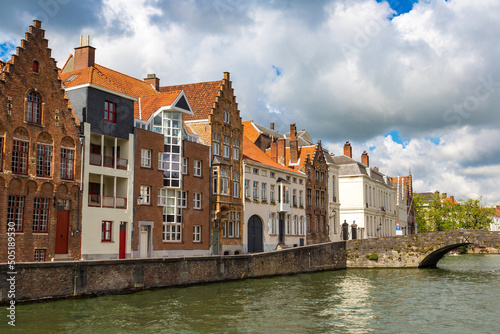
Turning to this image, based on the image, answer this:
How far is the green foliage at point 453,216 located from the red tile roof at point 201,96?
68503 mm

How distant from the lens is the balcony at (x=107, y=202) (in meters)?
31.4

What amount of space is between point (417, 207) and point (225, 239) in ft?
238

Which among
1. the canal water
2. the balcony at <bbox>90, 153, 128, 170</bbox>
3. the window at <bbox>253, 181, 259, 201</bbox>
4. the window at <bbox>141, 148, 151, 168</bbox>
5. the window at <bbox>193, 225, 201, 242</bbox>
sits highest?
the window at <bbox>141, 148, 151, 168</bbox>

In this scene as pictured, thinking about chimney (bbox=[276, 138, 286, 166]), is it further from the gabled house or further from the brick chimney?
the brick chimney

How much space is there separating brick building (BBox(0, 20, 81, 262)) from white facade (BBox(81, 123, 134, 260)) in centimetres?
71

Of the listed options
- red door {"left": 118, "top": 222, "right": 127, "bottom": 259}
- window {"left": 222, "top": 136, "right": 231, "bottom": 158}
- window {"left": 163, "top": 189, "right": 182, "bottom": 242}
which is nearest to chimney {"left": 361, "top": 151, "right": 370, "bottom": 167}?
window {"left": 222, "top": 136, "right": 231, "bottom": 158}

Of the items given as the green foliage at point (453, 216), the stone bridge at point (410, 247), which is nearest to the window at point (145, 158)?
the stone bridge at point (410, 247)

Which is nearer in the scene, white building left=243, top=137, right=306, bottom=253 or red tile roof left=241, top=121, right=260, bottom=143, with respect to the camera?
white building left=243, top=137, right=306, bottom=253

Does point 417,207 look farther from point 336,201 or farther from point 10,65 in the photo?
point 10,65

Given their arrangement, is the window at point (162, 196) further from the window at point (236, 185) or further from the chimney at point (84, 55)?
the chimney at point (84, 55)

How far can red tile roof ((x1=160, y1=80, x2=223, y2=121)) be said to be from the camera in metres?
42.5

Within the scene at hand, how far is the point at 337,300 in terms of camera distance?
26656 millimetres

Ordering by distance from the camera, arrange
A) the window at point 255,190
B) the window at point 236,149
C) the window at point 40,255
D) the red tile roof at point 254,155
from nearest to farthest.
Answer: the window at point 40,255, the window at point 236,149, the window at point 255,190, the red tile roof at point 254,155

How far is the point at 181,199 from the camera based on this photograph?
1480 inches
